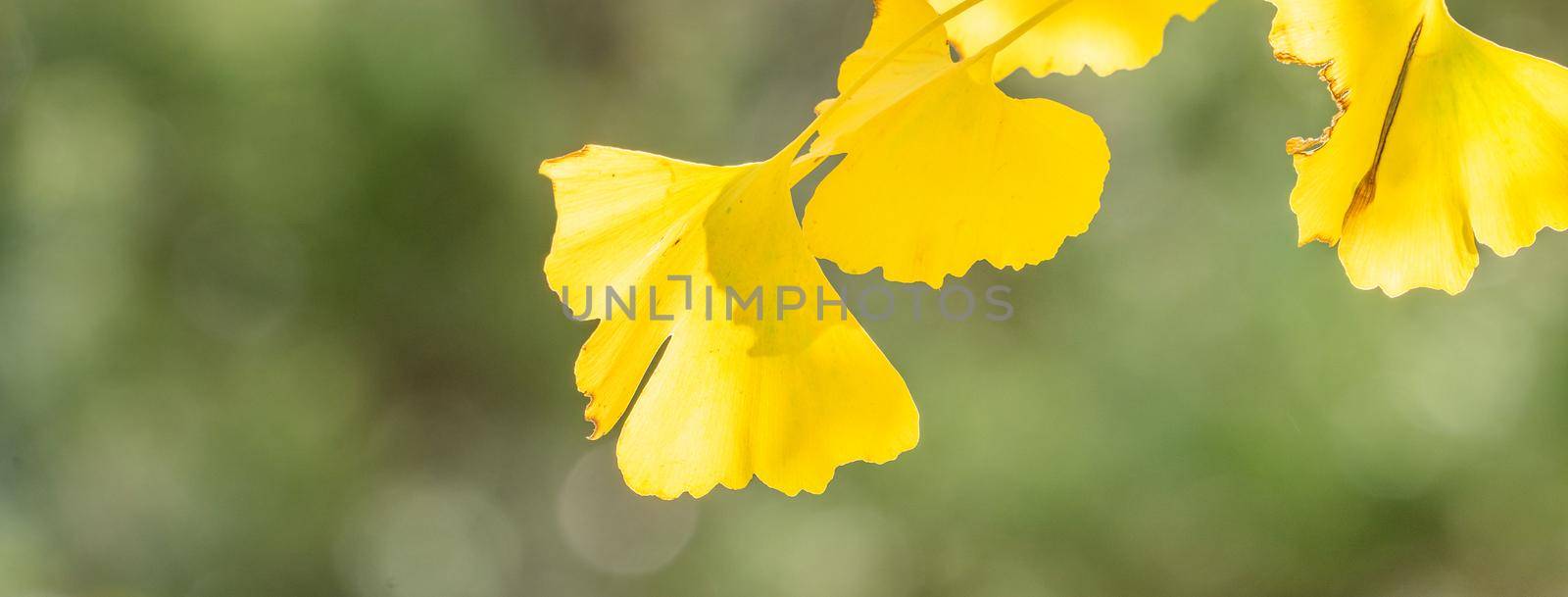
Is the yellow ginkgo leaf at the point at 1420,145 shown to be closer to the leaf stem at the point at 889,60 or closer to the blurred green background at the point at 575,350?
the leaf stem at the point at 889,60

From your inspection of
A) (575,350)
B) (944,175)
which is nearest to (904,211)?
(944,175)

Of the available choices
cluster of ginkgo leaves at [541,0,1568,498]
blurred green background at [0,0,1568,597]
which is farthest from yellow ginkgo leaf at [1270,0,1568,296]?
blurred green background at [0,0,1568,597]

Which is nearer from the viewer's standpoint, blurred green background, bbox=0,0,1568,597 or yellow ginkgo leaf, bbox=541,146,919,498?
yellow ginkgo leaf, bbox=541,146,919,498

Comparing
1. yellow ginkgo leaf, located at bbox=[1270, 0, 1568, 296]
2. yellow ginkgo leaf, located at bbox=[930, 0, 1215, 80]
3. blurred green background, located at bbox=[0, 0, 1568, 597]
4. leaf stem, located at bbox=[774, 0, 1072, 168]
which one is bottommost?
blurred green background, located at bbox=[0, 0, 1568, 597]

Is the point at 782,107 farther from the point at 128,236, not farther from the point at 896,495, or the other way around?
the point at 128,236

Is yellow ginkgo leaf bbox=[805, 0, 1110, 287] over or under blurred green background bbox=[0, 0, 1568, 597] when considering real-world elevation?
over

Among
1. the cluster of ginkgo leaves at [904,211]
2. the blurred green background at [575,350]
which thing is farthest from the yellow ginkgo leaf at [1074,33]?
the blurred green background at [575,350]

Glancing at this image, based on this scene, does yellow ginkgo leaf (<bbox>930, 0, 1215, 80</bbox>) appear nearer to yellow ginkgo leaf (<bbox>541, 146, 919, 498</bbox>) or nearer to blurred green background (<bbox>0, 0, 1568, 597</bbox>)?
yellow ginkgo leaf (<bbox>541, 146, 919, 498</bbox>)
